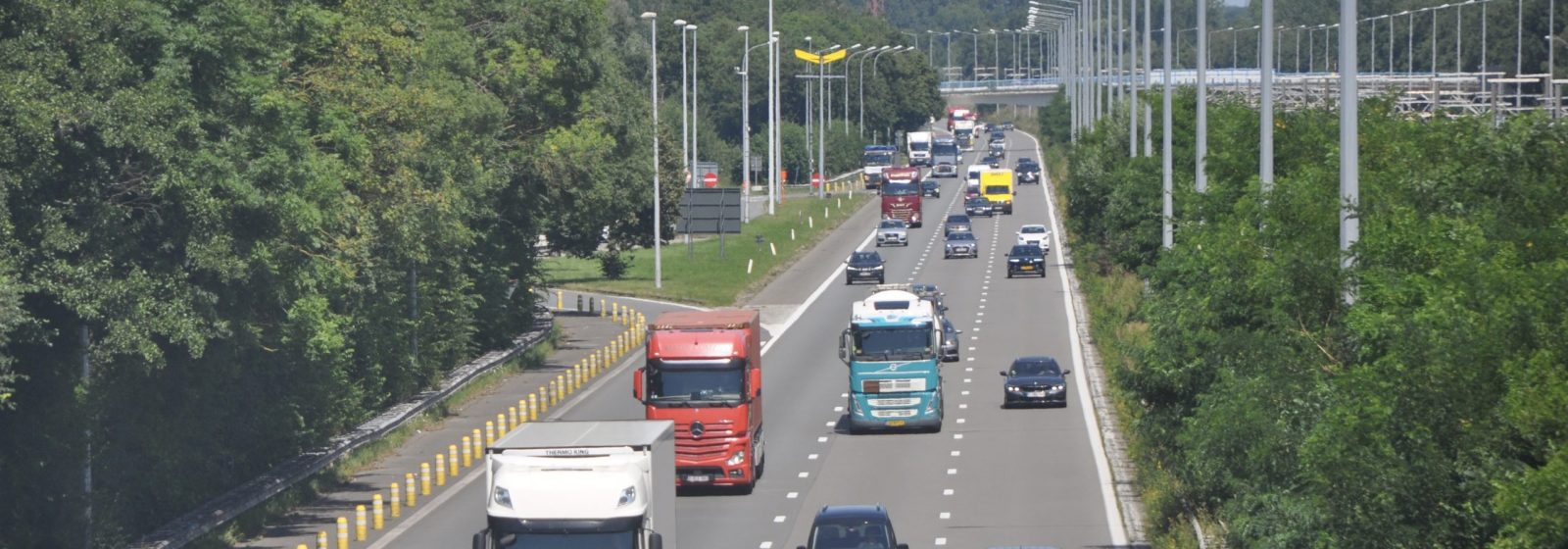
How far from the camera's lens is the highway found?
31.2 meters

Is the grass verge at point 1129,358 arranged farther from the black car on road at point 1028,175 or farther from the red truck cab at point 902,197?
the black car on road at point 1028,175

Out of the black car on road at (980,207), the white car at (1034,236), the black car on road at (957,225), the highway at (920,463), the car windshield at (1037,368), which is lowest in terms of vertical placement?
the highway at (920,463)

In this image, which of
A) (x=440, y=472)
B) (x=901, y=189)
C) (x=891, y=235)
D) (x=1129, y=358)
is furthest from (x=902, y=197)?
(x=1129, y=358)

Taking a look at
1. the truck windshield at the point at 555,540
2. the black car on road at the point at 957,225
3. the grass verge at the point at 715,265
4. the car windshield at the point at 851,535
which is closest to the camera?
the truck windshield at the point at 555,540

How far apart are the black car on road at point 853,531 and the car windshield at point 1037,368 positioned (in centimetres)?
2157

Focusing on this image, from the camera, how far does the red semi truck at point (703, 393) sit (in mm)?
33812

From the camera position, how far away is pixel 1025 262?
255ft

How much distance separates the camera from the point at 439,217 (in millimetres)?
43250

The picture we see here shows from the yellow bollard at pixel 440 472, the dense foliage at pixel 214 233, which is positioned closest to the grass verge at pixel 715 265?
the dense foliage at pixel 214 233

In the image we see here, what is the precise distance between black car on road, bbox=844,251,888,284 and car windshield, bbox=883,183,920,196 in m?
27.0

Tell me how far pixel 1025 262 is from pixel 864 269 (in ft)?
22.2

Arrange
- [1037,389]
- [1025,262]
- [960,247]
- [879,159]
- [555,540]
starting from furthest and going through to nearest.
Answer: [879,159], [960,247], [1025,262], [1037,389], [555,540]

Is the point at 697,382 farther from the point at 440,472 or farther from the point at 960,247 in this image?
the point at 960,247

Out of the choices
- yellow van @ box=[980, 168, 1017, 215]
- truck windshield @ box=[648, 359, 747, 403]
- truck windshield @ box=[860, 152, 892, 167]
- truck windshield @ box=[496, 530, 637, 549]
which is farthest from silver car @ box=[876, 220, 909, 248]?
truck windshield @ box=[496, 530, 637, 549]
